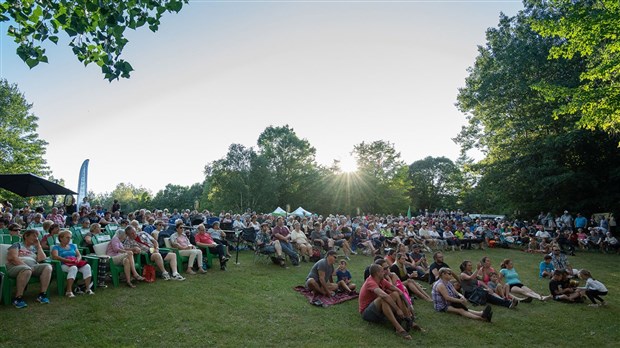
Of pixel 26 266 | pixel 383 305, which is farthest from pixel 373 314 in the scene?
pixel 26 266

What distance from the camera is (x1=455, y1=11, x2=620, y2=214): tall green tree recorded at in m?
19.9

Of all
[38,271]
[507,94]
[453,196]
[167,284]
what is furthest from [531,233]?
[453,196]

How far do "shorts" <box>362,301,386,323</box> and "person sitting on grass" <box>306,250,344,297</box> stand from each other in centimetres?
137

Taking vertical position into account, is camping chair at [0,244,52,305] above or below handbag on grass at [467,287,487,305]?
above

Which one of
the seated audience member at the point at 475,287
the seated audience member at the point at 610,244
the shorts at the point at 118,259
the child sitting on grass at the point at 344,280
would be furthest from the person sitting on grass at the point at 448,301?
the seated audience member at the point at 610,244

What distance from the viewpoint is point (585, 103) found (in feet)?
29.6

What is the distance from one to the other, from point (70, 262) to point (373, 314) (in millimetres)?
5208

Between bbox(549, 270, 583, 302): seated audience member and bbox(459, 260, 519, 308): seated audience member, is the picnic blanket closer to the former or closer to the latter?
bbox(459, 260, 519, 308): seated audience member

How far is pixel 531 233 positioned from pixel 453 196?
41.9 metres

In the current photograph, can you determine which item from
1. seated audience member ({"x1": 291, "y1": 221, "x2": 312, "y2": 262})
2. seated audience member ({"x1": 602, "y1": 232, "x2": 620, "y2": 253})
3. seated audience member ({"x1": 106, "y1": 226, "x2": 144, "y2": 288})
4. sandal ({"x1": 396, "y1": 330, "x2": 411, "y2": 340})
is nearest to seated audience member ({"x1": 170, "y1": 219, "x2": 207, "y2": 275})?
seated audience member ({"x1": 106, "y1": 226, "x2": 144, "y2": 288})

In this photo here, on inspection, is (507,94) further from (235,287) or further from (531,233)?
(235,287)

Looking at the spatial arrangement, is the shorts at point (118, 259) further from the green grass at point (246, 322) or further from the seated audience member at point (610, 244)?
the seated audience member at point (610, 244)

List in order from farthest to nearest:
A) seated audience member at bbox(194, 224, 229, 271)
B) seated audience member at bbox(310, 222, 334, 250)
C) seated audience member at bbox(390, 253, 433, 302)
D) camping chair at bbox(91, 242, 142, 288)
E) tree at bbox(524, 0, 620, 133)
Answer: seated audience member at bbox(310, 222, 334, 250), seated audience member at bbox(194, 224, 229, 271), tree at bbox(524, 0, 620, 133), seated audience member at bbox(390, 253, 433, 302), camping chair at bbox(91, 242, 142, 288)

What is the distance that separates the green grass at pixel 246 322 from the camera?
178 inches
